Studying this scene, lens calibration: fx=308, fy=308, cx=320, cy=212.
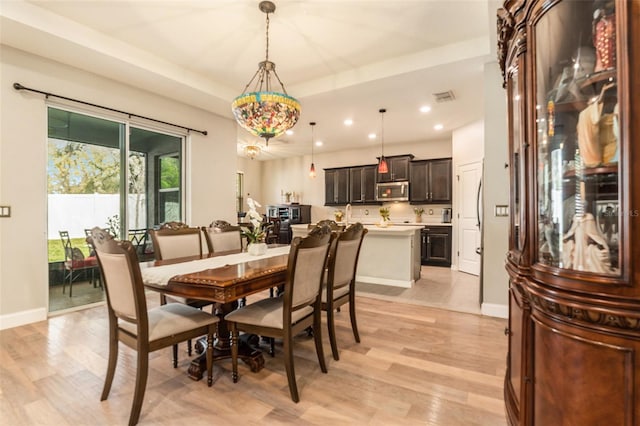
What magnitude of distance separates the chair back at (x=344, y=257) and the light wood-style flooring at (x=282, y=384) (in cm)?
58

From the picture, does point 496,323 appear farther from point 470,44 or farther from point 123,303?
point 123,303

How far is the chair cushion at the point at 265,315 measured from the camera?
194 centimetres

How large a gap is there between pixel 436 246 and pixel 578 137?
5804 mm

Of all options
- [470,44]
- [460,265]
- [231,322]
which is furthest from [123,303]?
[460,265]

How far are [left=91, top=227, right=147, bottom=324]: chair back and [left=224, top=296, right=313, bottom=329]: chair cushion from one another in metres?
0.56

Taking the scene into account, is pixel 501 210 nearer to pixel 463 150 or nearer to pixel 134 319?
pixel 463 150

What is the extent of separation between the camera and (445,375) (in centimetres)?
215

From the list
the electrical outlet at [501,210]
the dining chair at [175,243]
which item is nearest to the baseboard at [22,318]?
the dining chair at [175,243]

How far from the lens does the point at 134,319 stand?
169 cm

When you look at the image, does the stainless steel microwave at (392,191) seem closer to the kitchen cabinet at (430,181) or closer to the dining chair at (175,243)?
the kitchen cabinet at (430,181)

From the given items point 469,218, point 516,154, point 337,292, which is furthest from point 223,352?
point 469,218

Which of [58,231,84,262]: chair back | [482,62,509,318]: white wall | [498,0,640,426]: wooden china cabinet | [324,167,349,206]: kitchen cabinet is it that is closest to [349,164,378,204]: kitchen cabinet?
[324,167,349,206]: kitchen cabinet

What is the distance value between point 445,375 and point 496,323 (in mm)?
1371

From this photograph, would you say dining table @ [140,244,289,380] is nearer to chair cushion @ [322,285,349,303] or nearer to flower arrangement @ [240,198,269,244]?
flower arrangement @ [240,198,269,244]
